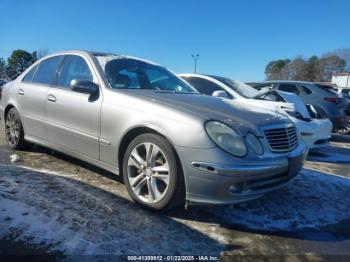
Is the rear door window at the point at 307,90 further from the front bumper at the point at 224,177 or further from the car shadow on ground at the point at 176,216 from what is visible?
the front bumper at the point at 224,177

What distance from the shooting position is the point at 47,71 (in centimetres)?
492

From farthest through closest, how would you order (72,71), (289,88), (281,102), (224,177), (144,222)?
(289,88) < (281,102) < (72,71) < (144,222) < (224,177)

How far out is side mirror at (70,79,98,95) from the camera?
12.5 feet

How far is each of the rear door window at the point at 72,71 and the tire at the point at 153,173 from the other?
3.85 ft

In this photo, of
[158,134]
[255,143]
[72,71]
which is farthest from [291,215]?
[72,71]

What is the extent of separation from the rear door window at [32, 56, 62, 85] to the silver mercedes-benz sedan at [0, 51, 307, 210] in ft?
0.08

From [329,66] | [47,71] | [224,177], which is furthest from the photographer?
[329,66]

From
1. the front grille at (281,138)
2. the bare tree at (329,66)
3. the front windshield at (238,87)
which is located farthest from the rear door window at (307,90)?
the bare tree at (329,66)

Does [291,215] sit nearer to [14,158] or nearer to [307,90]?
[14,158]

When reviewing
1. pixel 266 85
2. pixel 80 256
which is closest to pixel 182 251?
pixel 80 256

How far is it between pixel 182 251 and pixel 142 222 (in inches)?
22.0

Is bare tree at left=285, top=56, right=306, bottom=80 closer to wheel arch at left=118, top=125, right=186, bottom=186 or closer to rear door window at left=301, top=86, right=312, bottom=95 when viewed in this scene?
rear door window at left=301, top=86, right=312, bottom=95

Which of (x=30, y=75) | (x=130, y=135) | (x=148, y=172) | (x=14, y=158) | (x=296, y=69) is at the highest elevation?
(x=296, y=69)

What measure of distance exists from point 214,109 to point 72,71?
6.44 ft
